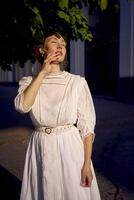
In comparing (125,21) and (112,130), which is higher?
(125,21)

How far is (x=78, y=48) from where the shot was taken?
17094 millimetres

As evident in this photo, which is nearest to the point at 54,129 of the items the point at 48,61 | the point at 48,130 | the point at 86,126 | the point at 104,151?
the point at 48,130

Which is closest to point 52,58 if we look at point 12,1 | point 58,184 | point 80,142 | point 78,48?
point 80,142

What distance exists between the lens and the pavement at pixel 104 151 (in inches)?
199

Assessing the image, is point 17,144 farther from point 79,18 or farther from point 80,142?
point 80,142

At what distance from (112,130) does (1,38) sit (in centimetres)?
579

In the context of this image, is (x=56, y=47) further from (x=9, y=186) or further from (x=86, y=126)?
(x=9, y=186)

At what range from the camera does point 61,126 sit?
2584mm

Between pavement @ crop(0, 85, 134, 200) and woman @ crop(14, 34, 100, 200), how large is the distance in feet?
7.12

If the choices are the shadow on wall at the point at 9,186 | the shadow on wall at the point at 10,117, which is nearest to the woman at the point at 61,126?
the shadow on wall at the point at 9,186

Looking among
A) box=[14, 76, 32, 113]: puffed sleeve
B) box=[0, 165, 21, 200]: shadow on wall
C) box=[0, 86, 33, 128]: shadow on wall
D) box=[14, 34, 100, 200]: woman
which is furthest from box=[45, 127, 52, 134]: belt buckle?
box=[0, 86, 33, 128]: shadow on wall

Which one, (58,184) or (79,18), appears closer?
(58,184)

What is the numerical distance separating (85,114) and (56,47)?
0.46m

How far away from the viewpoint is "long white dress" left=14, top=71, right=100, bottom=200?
2.54 metres
